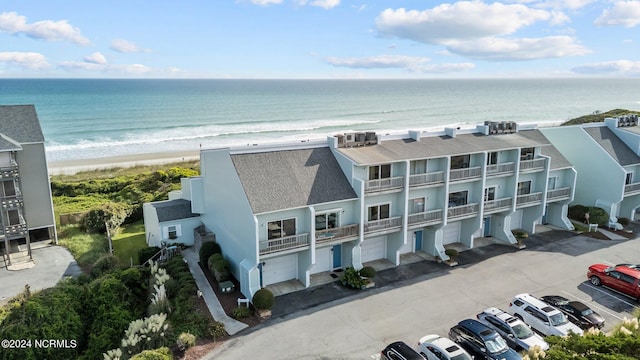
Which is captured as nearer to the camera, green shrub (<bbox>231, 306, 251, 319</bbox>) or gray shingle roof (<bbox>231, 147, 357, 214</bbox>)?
green shrub (<bbox>231, 306, 251, 319</bbox>)

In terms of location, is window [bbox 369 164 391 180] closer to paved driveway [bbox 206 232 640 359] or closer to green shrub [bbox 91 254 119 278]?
paved driveway [bbox 206 232 640 359]

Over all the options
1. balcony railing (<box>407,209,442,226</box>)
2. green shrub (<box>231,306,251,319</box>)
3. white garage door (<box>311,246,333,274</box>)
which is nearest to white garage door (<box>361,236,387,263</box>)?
balcony railing (<box>407,209,442,226</box>)

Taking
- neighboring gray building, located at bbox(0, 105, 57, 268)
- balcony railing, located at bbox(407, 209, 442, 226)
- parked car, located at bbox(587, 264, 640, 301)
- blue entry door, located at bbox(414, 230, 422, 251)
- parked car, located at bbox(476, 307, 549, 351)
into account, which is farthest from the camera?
blue entry door, located at bbox(414, 230, 422, 251)

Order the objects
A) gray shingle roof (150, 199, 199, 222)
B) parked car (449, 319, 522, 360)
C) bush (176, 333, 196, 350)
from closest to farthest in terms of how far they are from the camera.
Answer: parked car (449, 319, 522, 360), bush (176, 333, 196, 350), gray shingle roof (150, 199, 199, 222)

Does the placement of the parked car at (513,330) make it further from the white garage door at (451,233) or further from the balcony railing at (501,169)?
the balcony railing at (501,169)

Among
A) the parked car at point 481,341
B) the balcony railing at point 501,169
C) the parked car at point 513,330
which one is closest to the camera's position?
the parked car at point 481,341

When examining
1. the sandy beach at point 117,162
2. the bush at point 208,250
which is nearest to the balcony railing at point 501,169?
the bush at point 208,250

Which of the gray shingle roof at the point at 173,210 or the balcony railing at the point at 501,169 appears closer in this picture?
the gray shingle roof at the point at 173,210
